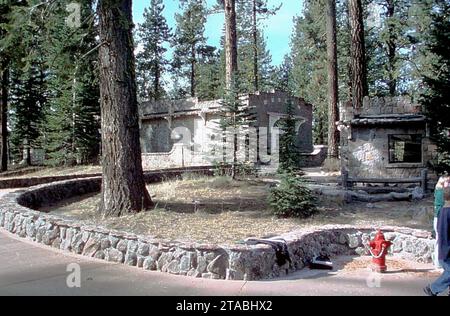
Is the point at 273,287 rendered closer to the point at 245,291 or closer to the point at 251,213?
the point at 245,291

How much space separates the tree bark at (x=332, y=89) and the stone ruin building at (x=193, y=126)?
3208 mm

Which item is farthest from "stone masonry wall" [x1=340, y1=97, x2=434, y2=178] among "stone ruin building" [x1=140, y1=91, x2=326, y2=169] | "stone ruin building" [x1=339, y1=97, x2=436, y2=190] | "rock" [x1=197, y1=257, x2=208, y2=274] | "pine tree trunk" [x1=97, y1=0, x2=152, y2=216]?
"rock" [x1=197, y1=257, x2=208, y2=274]

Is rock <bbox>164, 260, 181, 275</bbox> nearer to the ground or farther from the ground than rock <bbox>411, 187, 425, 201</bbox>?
nearer to the ground

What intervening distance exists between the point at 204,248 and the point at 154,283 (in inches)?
32.3

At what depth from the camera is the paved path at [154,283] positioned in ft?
17.2

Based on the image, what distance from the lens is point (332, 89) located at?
2136 centimetres

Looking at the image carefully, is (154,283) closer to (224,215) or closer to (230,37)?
(224,215)

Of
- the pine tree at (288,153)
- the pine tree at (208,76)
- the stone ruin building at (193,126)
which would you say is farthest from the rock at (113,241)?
the pine tree at (208,76)

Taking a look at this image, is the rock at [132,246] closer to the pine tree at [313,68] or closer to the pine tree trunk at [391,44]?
the pine tree trunk at [391,44]

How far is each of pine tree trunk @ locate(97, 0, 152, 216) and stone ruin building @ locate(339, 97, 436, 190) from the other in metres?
8.71

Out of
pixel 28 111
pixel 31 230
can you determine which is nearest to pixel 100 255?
pixel 31 230

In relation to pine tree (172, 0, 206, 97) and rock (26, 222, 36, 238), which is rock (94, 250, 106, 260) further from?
pine tree (172, 0, 206, 97)

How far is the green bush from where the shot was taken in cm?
1012

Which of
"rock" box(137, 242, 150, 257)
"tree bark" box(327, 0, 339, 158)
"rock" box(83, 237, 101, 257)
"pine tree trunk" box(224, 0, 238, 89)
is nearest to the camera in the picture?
"rock" box(137, 242, 150, 257)
